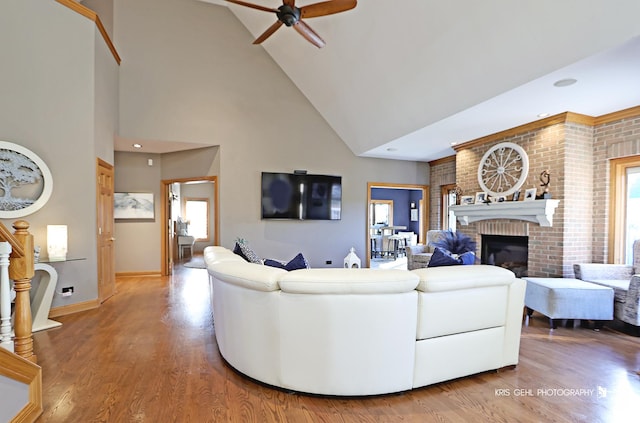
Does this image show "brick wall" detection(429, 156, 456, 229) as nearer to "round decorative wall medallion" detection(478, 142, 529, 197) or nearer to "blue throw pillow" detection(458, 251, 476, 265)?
"round decorative wall medallion" detection(478, 142, 529, 197)

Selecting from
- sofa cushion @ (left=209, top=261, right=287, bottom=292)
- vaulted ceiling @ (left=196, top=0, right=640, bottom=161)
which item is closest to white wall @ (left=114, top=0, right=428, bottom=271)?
vaulted ceiling @ (left=196, top=0, right=640, bottom=161)

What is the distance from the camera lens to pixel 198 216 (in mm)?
10852

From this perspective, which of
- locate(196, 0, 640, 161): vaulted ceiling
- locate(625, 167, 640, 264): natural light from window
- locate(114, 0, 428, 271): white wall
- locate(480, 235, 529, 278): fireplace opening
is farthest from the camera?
locate(114, 0, 428, 271): white wall

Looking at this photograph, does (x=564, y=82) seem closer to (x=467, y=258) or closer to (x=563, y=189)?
(x=563, y=189)

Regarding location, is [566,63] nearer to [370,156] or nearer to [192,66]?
[370,156]

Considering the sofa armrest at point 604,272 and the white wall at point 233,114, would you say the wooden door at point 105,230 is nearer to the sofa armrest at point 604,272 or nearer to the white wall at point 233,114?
the white wall at point 233,114

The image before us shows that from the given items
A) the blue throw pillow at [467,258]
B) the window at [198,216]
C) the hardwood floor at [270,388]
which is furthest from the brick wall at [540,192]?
the window at [198,216]

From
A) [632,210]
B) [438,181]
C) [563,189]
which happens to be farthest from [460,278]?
[438,181]

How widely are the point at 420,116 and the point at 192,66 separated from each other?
408cm

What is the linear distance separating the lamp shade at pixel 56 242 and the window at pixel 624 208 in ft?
22.7

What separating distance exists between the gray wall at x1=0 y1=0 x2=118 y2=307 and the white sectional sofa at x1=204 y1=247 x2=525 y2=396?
2884 mm

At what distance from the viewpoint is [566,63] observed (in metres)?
2.90

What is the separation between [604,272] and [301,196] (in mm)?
4689

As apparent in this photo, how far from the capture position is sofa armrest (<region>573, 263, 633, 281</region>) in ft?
12.2
